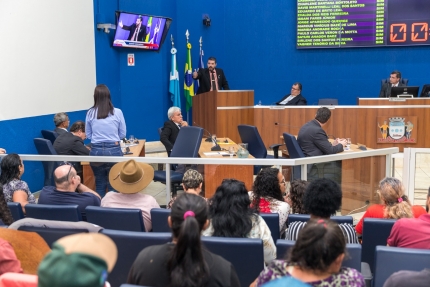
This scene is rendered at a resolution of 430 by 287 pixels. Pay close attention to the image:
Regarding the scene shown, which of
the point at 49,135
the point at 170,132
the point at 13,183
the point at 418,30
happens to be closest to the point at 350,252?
the point at 13,183

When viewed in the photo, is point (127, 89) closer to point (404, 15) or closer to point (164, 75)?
point (164, 75)

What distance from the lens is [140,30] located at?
1033cm

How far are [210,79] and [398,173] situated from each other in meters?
5.51

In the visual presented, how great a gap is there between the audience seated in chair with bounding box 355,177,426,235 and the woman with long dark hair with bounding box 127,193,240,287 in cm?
169

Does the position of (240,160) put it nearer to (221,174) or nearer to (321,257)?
(221,174)

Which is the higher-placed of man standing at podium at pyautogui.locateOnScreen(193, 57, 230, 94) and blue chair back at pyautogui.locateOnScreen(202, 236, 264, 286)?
man standing at podium at pyautogui.locateOnScreen(193, 57, 230, 94)

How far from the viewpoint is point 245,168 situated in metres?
4.54

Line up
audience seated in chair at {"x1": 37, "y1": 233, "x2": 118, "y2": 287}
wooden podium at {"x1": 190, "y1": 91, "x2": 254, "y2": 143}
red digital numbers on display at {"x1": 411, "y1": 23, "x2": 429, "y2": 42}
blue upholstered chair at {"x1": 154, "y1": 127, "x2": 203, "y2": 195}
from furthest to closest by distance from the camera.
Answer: red digital numbers on display at {"x1": 411, "y1": 23, "x2": 429, "y2": 42} < wooden podium at {"x1": 190, "y1": 91, "x2": 254, "y2": 143} < blue upholstered chair at {"x1": 154, "y1": 127, "x2": 203, "y2": 195} < audience seated in chair at {"x1": 37, "y1": 233, "x2": 118, "y2": 287}

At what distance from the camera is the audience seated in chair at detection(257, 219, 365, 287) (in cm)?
182

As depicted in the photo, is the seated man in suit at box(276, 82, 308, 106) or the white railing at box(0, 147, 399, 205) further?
the seated man in suit at box(276, 82, 308, 106)

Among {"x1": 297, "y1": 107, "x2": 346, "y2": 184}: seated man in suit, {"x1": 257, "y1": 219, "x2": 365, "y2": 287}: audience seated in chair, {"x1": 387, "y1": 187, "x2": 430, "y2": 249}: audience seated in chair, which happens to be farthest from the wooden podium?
{"x1": 257, "y1": 219, "x2": 365, "y2": 287}: audience seated in chair

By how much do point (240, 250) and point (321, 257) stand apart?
2.65 feet

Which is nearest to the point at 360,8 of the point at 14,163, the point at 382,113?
the point at 382,113

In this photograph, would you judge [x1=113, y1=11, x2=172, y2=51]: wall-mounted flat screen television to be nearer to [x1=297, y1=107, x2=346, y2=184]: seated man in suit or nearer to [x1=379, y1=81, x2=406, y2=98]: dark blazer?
[x1=379, y1=81, x2=406, y2=98]: dark blazer
